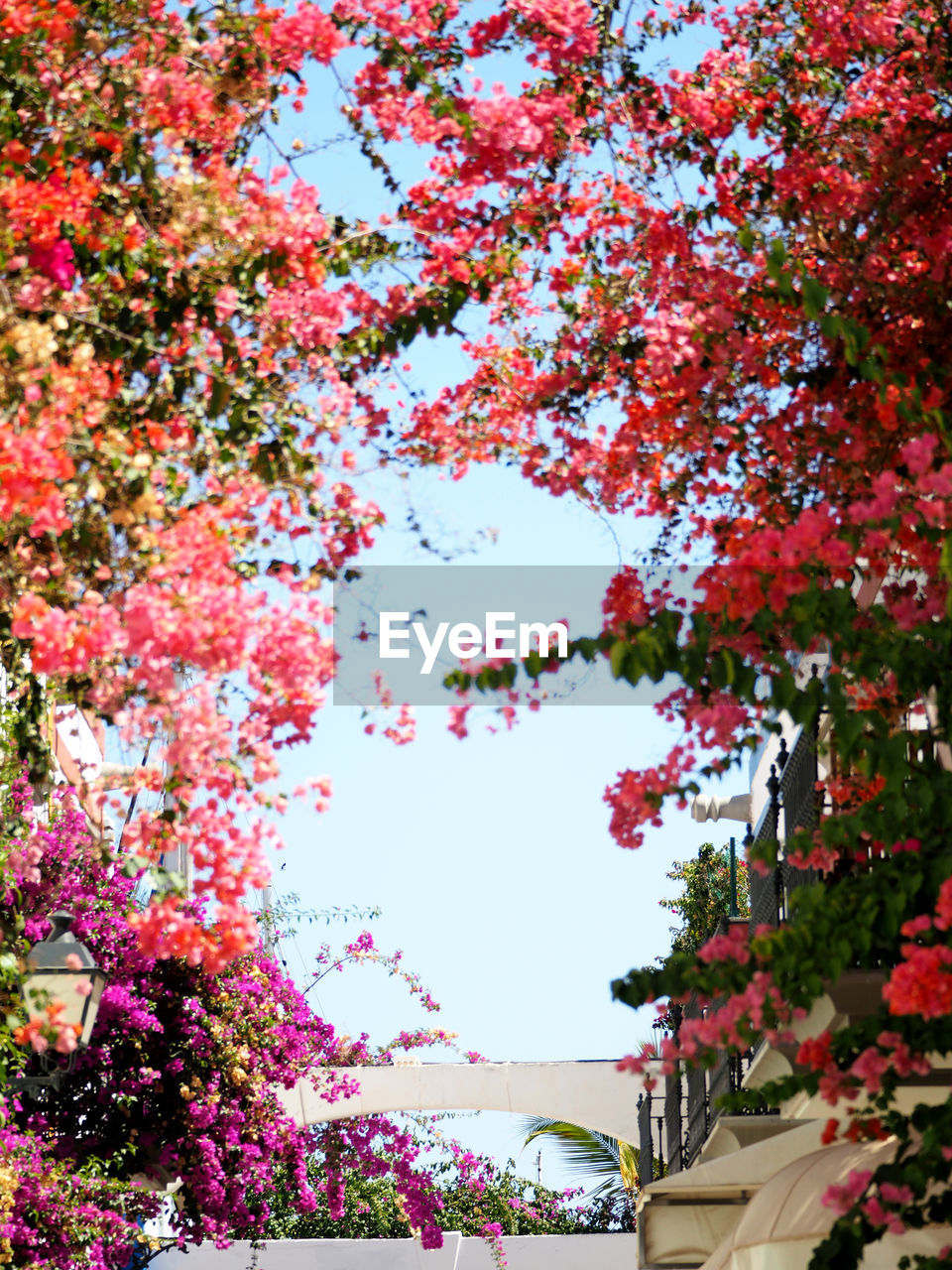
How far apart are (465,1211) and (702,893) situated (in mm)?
5880

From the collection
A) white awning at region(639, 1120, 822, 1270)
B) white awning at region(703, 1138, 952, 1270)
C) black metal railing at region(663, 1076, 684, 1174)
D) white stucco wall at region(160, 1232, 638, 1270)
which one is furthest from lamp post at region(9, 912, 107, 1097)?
white stucco wall at region(160, 1232, 638, 1270)

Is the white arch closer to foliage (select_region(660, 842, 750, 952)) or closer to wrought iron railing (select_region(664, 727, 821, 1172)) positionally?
foliage (select_region(660, 842, 750, 952))

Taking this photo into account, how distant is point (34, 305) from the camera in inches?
185

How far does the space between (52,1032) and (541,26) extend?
421cm

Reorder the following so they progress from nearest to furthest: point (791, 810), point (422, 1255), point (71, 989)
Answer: point (71, 989) → point (791, 810) → point (422, 1255)

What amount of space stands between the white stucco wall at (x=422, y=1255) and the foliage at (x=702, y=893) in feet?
14.4

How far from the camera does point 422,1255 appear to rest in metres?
23.0

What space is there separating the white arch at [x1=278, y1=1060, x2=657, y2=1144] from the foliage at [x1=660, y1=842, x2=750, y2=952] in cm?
224

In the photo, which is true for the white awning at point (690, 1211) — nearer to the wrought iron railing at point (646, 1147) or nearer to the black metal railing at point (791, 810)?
the black metal railing at point (791, 810)

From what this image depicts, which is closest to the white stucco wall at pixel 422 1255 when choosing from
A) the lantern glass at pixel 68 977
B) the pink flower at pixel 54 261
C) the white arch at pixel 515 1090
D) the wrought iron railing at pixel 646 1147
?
the white arch at pixel 515 1090

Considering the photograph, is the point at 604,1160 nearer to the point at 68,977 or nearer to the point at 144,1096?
the point at 144,1096

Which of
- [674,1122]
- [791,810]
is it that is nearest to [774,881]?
[791,810]

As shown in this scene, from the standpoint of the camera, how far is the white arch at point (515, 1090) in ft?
68.5

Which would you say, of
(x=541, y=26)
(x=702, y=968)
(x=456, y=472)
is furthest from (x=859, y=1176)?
(x=541, y=26)
